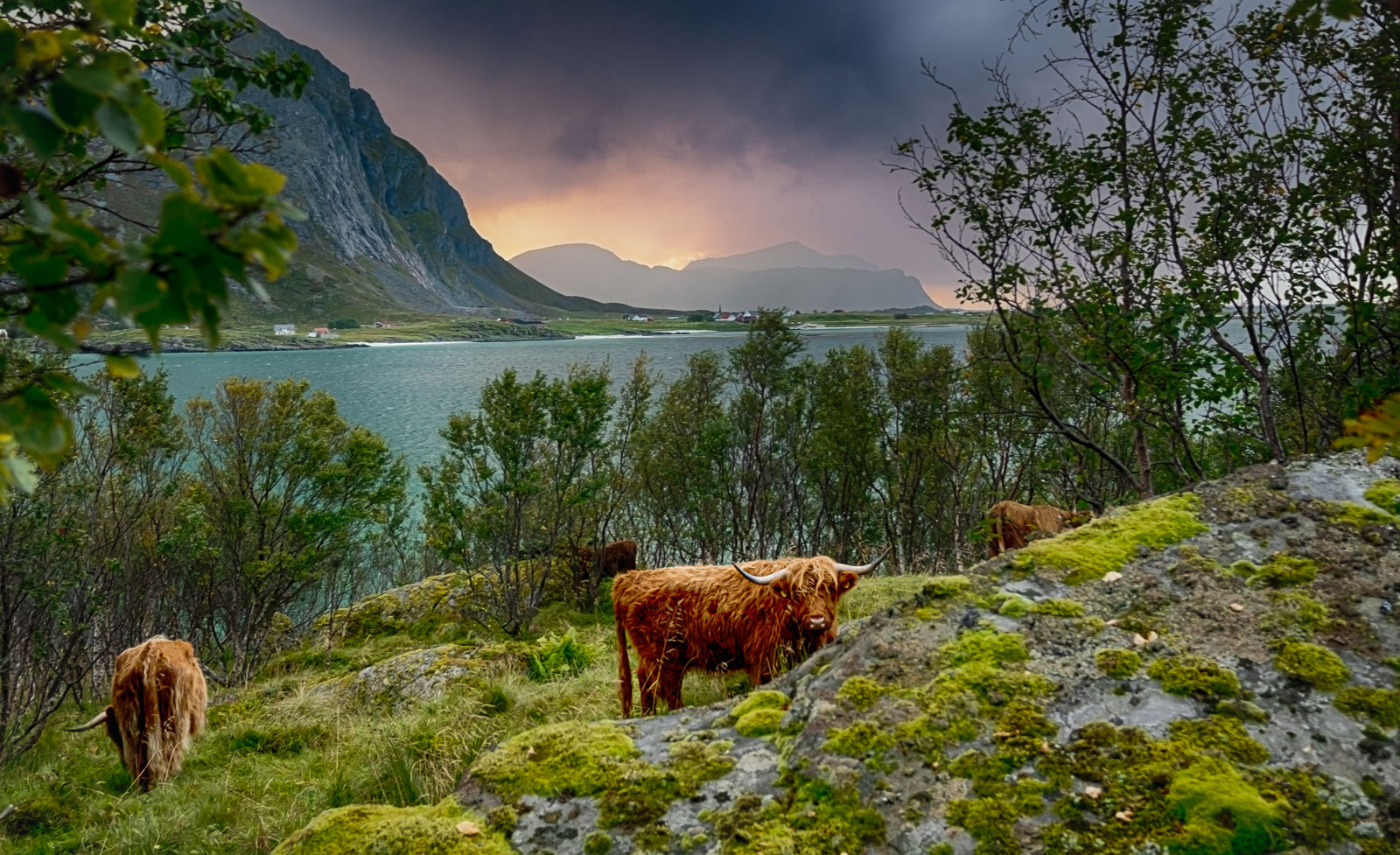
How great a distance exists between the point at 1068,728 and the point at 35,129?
303 cm

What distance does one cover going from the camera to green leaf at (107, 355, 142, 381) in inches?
41.6

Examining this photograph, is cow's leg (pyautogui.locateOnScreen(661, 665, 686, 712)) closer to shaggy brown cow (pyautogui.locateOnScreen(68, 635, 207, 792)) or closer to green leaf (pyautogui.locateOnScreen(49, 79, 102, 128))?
green leaf (pyautogui.locateOnScreen(49, 79, 102, 128))

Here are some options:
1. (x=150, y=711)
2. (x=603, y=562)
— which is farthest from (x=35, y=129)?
(x=603, y=562)

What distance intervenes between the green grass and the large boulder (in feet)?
2.51

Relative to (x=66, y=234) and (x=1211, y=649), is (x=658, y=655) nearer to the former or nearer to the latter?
(x=1211, y=649)

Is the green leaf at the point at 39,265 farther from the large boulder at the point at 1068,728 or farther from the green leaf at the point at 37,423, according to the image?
the large boulder at the point at 1068,728

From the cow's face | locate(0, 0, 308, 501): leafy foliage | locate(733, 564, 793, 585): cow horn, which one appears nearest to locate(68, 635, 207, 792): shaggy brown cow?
locate(733, 564, 793, 585): cow horn

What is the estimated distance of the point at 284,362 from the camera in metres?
138

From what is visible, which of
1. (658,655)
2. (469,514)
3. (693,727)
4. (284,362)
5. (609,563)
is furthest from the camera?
(284,362)

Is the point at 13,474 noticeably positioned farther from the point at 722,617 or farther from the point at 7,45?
the point at 722,617

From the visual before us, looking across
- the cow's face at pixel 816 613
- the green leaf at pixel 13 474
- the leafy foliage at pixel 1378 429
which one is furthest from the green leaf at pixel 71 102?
the cow's face at pixel 816 613

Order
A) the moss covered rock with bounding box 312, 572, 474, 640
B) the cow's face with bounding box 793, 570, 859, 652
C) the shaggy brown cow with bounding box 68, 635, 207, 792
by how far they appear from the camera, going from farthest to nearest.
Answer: the moss covered rock with bounding box 312, 572, 474, 640
the shaggy brown cow with bounding box 68, 635, 207, 792
the cow's face with bounding box 793, 570, 859, 652

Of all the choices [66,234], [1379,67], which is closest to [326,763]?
[66,234]

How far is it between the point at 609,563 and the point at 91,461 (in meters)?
15.4
